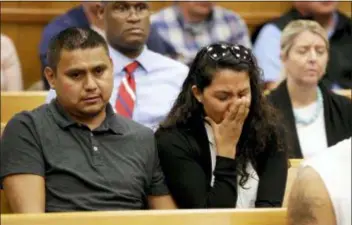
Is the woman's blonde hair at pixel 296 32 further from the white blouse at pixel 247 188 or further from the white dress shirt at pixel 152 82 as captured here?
the white blouse at pixel 247 188

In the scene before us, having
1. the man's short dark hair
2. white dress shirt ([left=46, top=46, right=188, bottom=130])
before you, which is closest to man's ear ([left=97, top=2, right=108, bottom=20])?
white dress shirt ([left=46, top=46, right=188, bottom=130])

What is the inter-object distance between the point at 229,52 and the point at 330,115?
26.1 inches

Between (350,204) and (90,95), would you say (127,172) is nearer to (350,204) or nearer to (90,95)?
(90,95)

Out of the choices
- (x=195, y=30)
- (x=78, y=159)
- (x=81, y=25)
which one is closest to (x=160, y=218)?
(x=78, y=159)

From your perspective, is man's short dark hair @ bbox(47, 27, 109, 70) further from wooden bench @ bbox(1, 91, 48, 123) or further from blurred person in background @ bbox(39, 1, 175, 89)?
blurred person in background @ bbox(39, 1, 175, 89)

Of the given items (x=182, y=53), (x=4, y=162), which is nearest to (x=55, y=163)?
(x=4, y=162)

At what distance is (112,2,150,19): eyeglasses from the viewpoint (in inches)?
100.0

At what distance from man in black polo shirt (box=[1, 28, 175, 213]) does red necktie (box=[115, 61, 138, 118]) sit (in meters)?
0.41

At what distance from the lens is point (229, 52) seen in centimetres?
199

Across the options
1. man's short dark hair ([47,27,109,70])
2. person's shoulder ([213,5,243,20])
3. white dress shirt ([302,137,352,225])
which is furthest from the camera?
person's shoulder ([213,5,243,20])

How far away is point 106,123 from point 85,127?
0.05 metres

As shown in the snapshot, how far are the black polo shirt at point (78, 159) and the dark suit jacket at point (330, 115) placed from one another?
27.6 inches

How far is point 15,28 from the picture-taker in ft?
11.0

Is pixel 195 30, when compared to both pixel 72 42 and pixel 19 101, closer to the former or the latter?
pixel 19 101
